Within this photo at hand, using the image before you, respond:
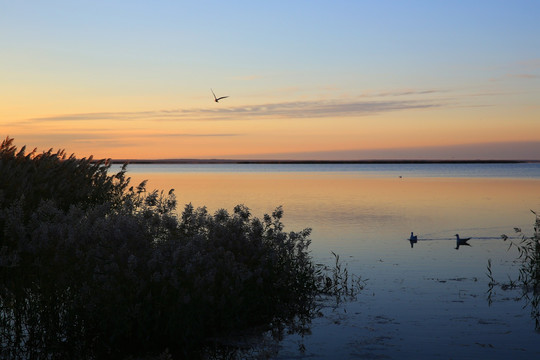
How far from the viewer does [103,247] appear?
1152cm

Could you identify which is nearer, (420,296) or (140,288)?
(140,288)

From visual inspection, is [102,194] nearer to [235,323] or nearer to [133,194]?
[133,194]

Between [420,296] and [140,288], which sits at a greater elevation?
[140,288]

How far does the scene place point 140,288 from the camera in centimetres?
1062

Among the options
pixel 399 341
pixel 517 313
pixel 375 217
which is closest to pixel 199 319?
pixel 399 341

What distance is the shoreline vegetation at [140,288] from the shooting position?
10.7 m

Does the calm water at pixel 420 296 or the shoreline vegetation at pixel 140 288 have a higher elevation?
the shoreline vegetation at pixel 140 288

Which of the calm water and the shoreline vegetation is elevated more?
the shoreline vegetation

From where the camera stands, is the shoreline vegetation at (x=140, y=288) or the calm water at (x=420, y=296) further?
the calm water at (x=420, y=296)

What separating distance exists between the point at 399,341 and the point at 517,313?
424cm

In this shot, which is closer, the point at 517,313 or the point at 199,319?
the point at 199,319

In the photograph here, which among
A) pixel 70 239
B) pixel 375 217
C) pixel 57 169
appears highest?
pixel 57 169

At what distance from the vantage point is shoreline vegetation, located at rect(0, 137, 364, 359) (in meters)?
10.7

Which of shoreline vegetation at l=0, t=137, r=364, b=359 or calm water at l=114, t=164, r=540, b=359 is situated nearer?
shoreline vegetation at l=0, t=137, r=364, b=359
